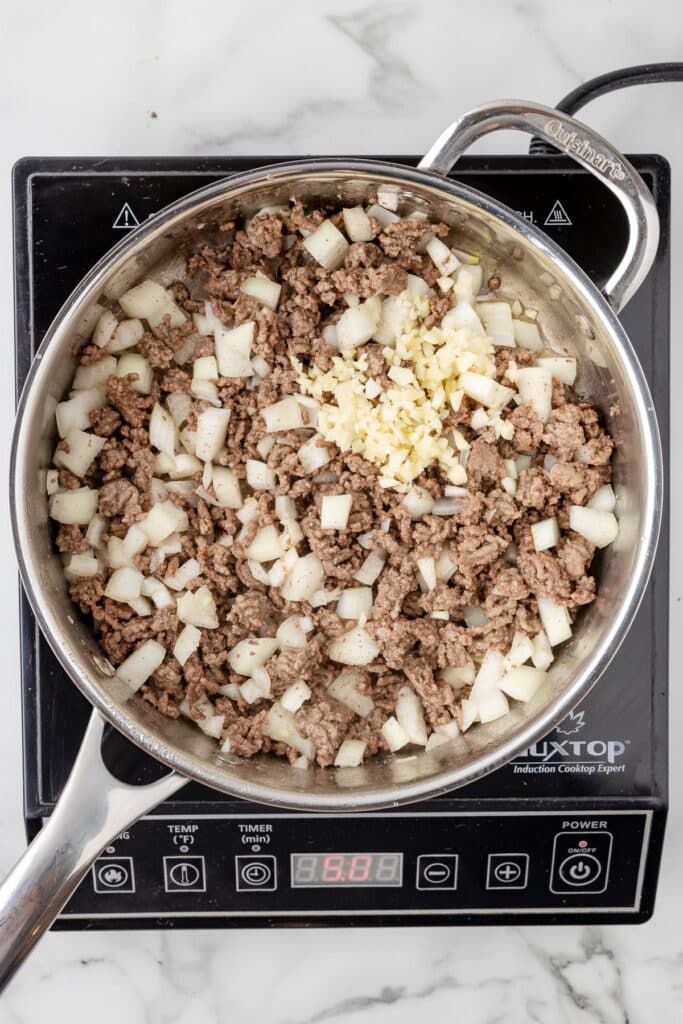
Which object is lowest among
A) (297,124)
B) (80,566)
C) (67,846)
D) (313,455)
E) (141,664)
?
(67,846)

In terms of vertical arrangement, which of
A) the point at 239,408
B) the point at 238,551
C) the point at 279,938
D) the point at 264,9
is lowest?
the point at 279,938

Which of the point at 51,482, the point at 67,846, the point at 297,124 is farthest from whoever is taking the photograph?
the point at 297,124

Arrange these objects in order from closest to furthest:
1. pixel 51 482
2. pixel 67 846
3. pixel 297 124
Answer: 1. pixel 67 846
2. pixel 51 482
3. pixel 297 124

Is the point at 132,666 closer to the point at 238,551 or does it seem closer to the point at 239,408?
the point at 238,551

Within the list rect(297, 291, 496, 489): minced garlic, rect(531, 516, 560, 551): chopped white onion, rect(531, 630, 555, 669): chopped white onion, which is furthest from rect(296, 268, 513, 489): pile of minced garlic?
rect(531, 630, 555, 669): chopped white onion

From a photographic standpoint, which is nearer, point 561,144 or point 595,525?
point 561,144

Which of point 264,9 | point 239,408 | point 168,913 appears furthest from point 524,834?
point 264,9

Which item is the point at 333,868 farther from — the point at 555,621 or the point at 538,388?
the point at 538,388

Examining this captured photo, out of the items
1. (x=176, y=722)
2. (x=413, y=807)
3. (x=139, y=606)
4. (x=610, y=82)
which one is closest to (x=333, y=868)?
(x=413, y=807)
